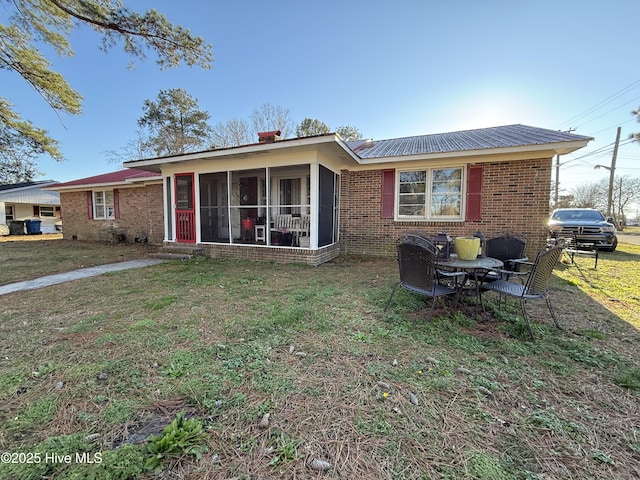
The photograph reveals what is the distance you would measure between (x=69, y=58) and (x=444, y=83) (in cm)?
1224

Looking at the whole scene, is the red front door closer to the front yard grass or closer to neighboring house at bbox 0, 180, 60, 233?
the front yard grass

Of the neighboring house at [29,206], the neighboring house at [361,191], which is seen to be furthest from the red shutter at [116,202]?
the neighboring house at [29,206]

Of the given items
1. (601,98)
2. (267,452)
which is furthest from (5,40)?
(601,98)

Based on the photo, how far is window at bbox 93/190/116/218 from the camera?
1197cm

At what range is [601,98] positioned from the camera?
762 inches

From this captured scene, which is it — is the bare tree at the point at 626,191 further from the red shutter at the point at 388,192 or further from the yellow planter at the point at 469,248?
the yellow planter at the point at 469,248

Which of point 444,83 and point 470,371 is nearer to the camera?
point 470,371

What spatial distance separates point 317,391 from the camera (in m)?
1.93

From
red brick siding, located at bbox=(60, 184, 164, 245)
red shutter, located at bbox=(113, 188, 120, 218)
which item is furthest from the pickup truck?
red shutter, located at bbox=(113, 188, 120, 218)

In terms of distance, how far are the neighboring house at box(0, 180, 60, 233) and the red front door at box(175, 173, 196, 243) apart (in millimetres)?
19582

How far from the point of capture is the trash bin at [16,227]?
17.2 m

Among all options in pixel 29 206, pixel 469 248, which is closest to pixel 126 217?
pixel 469 248

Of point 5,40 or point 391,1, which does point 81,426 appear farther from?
point 5,40

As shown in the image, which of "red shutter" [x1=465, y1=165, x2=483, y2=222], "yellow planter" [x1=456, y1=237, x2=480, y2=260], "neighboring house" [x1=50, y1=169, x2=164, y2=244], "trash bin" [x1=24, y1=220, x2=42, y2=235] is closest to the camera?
"yellow planter" [x1=456, y1=237, x2=480, y2=260]
